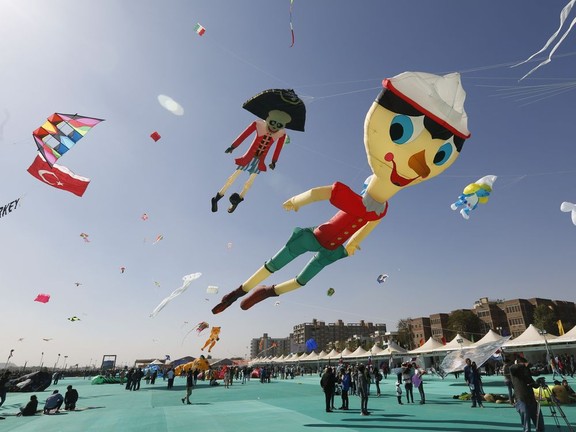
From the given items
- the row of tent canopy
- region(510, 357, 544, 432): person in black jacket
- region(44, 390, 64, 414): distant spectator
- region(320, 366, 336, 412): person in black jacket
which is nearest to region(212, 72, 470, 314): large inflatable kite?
region(510, 357, 544, 432): person in black jacket

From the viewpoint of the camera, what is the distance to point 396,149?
241 inches

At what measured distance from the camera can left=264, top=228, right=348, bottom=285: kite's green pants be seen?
24.4 feet

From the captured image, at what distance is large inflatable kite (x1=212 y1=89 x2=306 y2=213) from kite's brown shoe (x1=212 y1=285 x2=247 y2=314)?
2.17 m

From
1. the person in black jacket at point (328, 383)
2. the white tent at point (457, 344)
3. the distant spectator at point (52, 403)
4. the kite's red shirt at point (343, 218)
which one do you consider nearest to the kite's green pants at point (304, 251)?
the kite's red shirt at point (343, 218)

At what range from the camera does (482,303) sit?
9831cm

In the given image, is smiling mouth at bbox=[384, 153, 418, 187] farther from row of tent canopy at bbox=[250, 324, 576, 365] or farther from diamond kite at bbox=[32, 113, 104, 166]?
row of tent canopy at bbox=[250, 324, 576, 365]

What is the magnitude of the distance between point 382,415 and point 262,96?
9795mm

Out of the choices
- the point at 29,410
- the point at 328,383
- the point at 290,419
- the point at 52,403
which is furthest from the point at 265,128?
the point at 29,410

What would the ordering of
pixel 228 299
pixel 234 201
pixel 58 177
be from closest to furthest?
1. pixel 234 201
2. pixel 58 177
3. pixel 228 299

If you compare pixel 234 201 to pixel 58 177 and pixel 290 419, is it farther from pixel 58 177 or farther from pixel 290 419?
pixel 290 419

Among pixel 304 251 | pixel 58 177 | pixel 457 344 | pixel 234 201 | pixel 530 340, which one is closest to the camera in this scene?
pixel 234 201

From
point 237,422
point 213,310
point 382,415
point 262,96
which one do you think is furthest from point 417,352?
point 262,96

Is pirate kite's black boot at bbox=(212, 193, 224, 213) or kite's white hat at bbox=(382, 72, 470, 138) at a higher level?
kite's white hat at bbox=(382, 72, 470, 138)

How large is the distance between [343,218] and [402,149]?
6.03 ft
